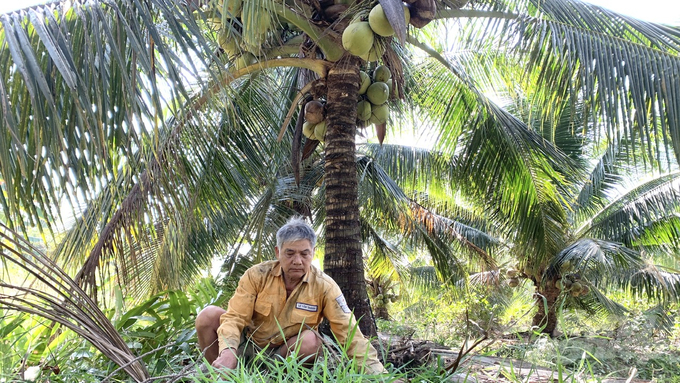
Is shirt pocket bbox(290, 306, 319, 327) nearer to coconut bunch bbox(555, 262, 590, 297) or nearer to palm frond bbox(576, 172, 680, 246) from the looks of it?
coconut bunch bbox(555, 262, 590, 297)

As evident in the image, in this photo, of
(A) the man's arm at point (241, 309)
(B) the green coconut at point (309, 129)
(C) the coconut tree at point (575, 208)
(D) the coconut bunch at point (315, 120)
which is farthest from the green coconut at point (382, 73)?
(A) the man's arm at point (241, 309)

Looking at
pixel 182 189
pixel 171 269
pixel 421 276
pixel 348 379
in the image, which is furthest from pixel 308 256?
pixel 421 276

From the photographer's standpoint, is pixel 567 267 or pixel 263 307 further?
pixel 567 267

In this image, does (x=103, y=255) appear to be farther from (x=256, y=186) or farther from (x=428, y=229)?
(x=428, y=229)

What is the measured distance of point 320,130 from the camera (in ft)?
13.2

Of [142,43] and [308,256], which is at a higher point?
[142,43]

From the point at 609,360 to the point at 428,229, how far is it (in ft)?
9.06

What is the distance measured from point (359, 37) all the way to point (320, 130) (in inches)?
40.8

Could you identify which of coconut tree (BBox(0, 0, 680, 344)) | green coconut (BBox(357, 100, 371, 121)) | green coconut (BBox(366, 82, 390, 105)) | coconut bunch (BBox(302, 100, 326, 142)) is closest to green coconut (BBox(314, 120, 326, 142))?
coconut bunch (BBox(302, 100, 326, 142))

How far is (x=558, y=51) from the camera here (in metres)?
3.99

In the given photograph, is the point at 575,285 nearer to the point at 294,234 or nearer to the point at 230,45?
the point at 230,45

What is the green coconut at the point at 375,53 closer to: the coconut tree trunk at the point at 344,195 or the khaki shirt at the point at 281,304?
the coconut tree trunk at the point at 344,195

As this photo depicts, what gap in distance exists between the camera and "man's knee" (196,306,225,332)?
2900mm

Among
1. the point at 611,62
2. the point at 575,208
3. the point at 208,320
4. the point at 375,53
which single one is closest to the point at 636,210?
the point at 575,208
